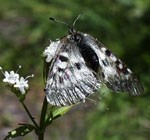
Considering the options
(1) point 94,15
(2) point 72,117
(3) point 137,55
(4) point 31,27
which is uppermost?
(4) point 31,27

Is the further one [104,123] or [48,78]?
[104,123]

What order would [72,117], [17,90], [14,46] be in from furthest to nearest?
[14,46]
[72,117]
[17,90]

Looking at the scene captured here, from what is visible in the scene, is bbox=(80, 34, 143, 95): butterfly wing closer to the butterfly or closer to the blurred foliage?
the butterfly

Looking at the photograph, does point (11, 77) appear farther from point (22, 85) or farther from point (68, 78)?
point (68, 78)

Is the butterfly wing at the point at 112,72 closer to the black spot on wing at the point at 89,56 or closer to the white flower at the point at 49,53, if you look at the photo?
the black spot on wing at the point at 89,56

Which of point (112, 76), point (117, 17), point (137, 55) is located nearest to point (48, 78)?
point (112, 76)

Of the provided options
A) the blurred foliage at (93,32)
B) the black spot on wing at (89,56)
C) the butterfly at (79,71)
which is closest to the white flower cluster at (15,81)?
the butterfly at (79,71)

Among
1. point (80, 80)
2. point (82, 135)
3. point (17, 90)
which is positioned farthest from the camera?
point (82, 135)

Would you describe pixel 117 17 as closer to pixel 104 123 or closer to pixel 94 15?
pixel 94 15
